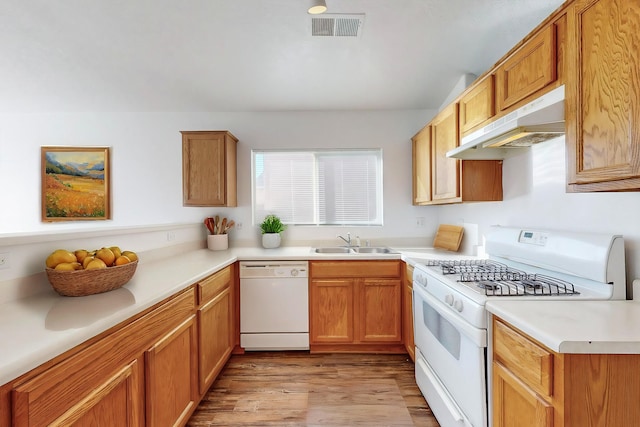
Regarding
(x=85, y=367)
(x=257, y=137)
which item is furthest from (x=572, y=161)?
(x=257, y=137)

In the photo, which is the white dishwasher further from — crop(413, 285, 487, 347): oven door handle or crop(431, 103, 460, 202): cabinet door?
crop(431, 103, 460, 202): cabinet door

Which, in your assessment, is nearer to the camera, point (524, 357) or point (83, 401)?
point (83, 401)

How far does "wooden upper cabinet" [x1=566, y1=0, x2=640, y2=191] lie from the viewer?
1007 mm

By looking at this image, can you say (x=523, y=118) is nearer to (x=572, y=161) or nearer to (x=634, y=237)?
(x=572, y=161)

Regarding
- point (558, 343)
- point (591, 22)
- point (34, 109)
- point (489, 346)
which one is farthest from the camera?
point (34, 109)

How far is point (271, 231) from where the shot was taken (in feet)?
10.7

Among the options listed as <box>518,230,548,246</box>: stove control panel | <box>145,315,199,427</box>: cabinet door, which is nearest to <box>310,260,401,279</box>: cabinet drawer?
<box>518,230,548,246</box>: stove control panel

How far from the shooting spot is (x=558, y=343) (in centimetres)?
89

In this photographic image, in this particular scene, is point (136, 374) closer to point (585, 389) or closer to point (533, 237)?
point (585, 389)

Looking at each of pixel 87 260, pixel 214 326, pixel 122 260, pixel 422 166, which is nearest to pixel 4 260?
pixel 87 260

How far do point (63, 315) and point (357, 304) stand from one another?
6.85ft

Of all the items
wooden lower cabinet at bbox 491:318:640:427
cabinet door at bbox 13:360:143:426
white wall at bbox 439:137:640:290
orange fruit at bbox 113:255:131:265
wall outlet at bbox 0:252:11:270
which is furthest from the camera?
orange fruit at bbox 113:255:131:265

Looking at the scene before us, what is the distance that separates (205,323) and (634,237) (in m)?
2.31

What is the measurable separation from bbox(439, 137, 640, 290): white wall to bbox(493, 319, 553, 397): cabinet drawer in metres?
0.68
